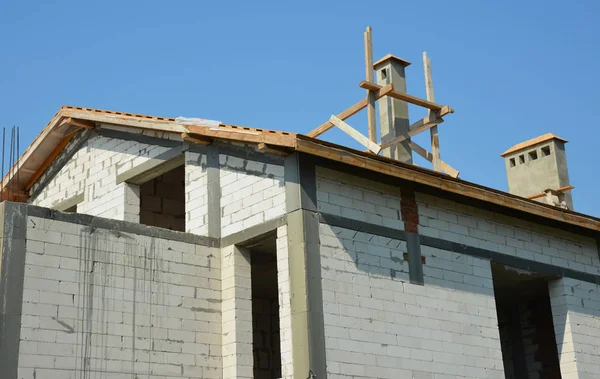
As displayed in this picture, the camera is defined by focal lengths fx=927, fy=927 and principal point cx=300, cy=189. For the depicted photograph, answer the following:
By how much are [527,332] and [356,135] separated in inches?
259

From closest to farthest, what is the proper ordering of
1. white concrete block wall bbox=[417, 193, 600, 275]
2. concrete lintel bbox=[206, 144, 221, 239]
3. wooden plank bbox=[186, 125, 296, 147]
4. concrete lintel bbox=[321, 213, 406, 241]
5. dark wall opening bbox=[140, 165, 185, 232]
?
wooden plank bbox=[186, 125, 296, 147] → concrete lintel bbox=[321, 213, 406, 241] → concrete lintel bbox=[206, 144, 221, 239] → white concrete block wall bbox=[417, 193, 600, 275] → dark wall opening bbox=[140, 165, 185, 232]

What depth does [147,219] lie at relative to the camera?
723 inches

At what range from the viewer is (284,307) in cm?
1441

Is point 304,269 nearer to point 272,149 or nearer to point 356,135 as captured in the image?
point 272,149

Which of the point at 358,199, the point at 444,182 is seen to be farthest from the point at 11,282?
the point at 444,182

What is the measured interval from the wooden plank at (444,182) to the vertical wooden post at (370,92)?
3149 millimetres

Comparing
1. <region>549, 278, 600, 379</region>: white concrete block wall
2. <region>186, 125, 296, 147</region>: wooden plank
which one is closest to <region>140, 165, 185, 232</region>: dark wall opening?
<region>186, 125, 296, 147</region>: wooden plank

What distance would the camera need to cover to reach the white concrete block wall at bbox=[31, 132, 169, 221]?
690 inches

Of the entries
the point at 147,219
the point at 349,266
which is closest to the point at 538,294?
the point at 349,266

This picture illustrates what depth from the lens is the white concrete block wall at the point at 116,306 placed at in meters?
13.6

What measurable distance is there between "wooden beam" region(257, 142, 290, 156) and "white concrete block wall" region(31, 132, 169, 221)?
9.59ft

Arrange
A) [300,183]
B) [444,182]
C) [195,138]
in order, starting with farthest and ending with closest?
[444,182]
[195,138]
[300,183]

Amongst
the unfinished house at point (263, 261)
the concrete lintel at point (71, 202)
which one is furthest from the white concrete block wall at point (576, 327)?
the concrete lintel at point (71, 202)

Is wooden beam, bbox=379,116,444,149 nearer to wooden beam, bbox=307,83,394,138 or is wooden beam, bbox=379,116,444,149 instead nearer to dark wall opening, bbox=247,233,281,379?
wooden beam, bbox=307,83,394,138
